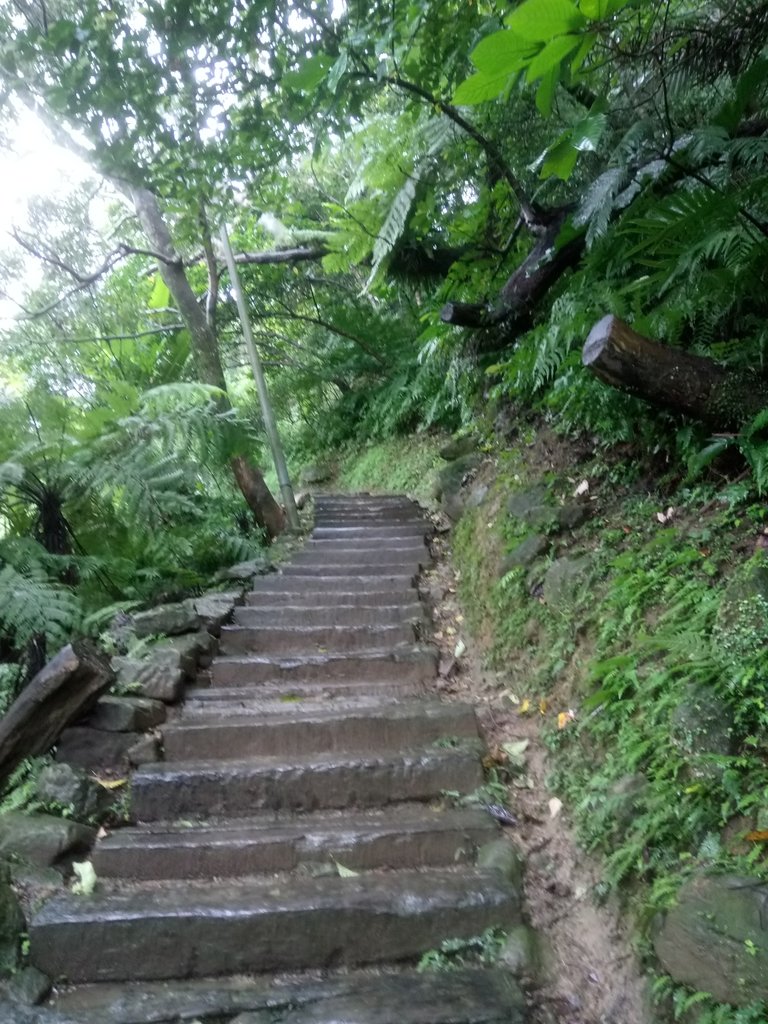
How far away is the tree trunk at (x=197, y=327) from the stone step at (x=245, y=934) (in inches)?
200

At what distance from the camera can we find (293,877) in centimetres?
272

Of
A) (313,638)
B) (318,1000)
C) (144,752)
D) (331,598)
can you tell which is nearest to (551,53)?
(318,1000)

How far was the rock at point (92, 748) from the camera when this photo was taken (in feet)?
10.5

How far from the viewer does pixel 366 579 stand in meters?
5.33

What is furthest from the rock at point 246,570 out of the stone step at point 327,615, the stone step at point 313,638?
the stone step at point 313,638

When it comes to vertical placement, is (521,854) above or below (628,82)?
below

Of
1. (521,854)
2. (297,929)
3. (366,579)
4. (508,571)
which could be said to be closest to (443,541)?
(366,579)

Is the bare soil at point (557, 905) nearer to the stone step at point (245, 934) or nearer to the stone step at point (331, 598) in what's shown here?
the stone step at point (245, 934)

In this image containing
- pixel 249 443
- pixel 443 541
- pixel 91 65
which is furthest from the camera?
pixel 443 541

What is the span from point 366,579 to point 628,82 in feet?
12.6

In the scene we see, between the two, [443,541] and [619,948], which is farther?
[443,541]

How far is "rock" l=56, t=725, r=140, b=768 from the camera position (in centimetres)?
321

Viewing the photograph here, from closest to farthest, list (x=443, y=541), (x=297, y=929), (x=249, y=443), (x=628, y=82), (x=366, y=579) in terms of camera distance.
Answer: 1. (x=297, y=929)
2. (x=628, y=82)
3. (x=249, y=443)
4. (x=366, y=579)
5. (x=443, y=541)

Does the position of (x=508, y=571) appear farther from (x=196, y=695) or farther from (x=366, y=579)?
(x=196, y=695)
